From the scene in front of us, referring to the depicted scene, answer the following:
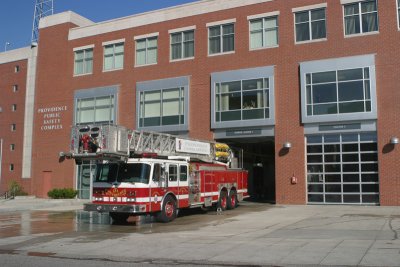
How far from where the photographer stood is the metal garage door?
948 inches

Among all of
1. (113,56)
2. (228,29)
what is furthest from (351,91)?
(113,56)

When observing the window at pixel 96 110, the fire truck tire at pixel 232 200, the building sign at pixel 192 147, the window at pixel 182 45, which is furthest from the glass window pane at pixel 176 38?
the fire truck tire at pixel 232 200

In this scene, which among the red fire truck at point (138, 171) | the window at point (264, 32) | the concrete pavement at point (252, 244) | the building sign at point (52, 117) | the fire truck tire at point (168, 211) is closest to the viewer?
the concrete pavement at point (252, 244)

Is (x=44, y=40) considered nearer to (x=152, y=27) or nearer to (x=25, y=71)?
(x=25, y=71)

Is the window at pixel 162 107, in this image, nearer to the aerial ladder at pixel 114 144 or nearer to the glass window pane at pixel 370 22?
the aerial ladder at pixel 114 144

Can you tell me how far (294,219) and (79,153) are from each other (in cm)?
836

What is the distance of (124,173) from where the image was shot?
1630 cm

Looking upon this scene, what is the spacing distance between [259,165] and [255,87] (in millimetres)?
7878

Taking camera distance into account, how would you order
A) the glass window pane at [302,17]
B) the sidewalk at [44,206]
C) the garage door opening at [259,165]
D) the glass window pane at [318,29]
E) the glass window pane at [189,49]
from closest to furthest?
the sidewalk at [44,206]
the glass window pane at [318,29]
the glass window pane at [302,17]
the glass window pane at [189,49]
the garage door opening at [259,165]

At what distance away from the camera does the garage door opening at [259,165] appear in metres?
31.3

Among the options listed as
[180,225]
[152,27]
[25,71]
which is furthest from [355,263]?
[25,71]

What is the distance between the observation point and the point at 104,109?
33.4 metres

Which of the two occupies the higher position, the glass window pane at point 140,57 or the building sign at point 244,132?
the glass window pane at point 140,57

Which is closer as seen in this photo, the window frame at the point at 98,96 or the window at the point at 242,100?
the window at the point at 242,100
